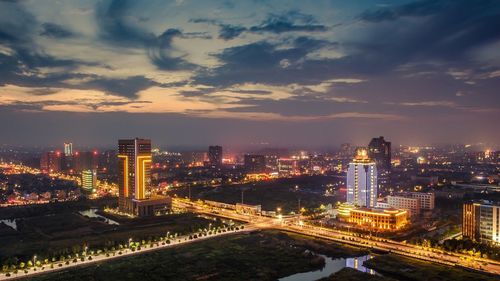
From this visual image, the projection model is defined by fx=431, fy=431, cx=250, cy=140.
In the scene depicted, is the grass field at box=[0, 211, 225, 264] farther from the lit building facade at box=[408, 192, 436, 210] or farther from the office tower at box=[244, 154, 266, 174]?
the office tower at box=[244, 154, 266, 174]

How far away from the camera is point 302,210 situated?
46.7m

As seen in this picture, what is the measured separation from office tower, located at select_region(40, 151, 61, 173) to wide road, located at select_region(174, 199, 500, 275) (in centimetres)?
4892

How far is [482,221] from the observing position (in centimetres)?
3212

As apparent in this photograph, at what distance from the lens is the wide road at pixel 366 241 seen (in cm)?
2639

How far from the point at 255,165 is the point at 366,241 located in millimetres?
57714

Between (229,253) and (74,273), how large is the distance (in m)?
9.95

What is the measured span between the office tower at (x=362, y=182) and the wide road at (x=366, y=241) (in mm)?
7728

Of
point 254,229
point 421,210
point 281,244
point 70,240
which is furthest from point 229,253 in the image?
point 421,210

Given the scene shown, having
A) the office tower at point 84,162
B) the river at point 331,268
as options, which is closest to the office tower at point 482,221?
the river at point 331,268

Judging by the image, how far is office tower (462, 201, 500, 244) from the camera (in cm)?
3139

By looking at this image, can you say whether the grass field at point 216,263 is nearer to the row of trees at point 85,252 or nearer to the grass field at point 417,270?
the row of trees at point 85,252

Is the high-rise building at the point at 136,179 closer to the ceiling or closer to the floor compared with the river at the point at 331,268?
closer to the ceiling

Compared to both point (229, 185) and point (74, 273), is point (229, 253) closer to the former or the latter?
point (74, 273)

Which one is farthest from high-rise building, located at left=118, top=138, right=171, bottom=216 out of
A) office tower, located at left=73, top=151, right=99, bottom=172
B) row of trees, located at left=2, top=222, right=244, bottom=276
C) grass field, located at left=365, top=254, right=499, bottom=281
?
office tower, located at left=73, top=151, right=99, bottom=172
